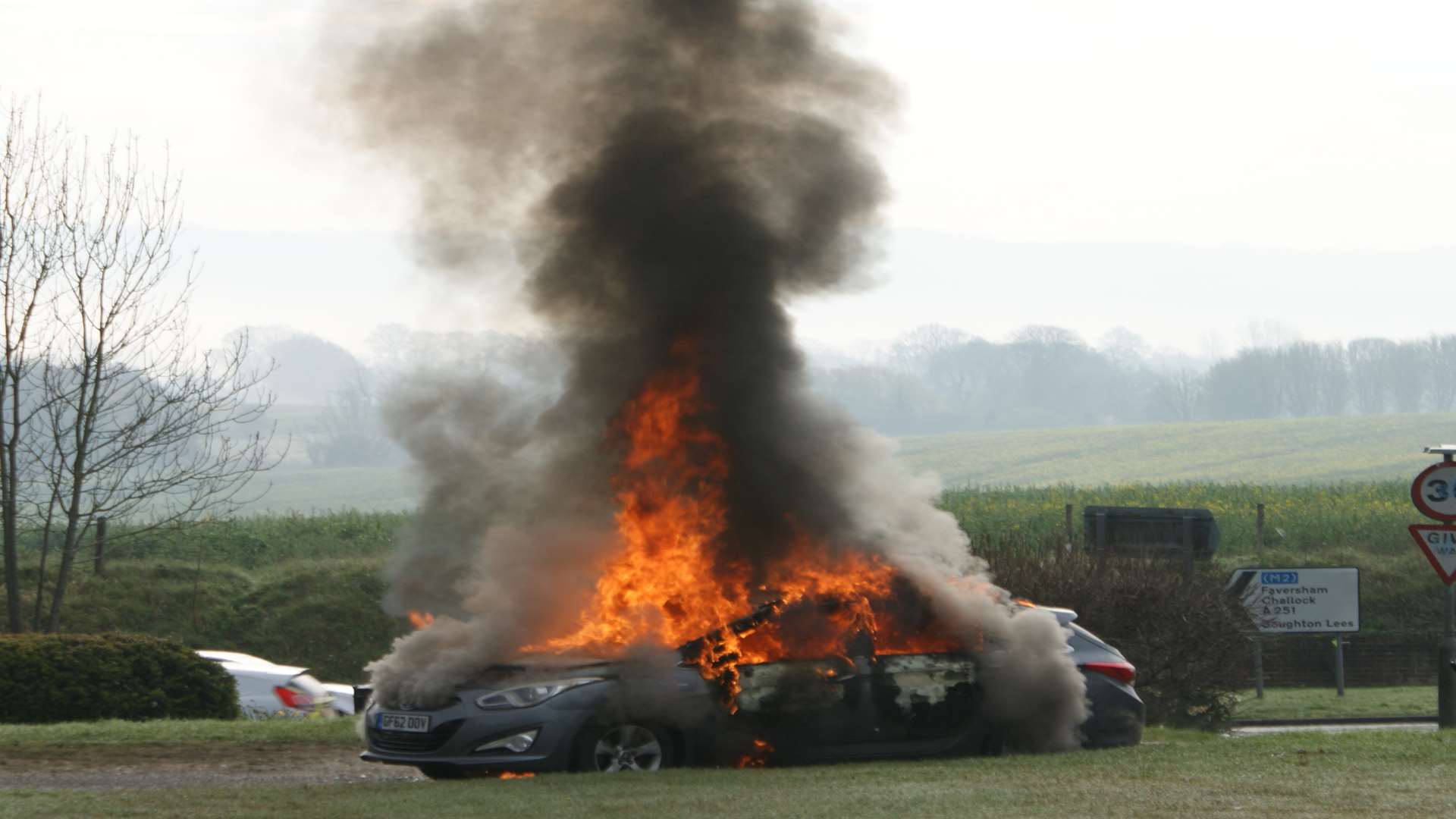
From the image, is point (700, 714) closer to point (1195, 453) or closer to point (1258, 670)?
point (1258, 670)

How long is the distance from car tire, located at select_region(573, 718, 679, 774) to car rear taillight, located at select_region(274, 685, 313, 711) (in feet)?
30.2

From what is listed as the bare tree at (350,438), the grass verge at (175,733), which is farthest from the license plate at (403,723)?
the bare tree at (350,438)

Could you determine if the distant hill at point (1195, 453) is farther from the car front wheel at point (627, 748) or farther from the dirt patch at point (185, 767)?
the car front wheel at point (627, 748)

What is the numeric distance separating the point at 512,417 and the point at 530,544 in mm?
2477

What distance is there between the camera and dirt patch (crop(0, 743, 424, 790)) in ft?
38.2

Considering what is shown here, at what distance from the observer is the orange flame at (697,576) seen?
448 inches

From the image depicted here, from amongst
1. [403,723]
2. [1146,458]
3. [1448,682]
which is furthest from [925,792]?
[1146,458]

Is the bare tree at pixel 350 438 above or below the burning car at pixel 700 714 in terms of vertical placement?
above

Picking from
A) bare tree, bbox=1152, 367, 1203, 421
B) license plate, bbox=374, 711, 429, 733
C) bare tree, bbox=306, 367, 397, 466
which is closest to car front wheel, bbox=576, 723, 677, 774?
license plate, bbox=374, 711, 429, 733

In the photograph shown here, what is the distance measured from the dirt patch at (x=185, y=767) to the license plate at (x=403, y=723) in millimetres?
525

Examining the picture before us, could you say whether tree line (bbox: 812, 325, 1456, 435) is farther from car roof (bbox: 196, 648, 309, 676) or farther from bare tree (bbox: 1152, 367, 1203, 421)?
car roof (bbox: 196, 648, 309, 676)

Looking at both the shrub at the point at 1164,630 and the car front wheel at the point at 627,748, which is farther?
the shrub at the point at 1164,630

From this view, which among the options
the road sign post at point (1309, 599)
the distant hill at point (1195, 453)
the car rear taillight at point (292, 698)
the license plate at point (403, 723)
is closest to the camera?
the license plate at point (403, 723)

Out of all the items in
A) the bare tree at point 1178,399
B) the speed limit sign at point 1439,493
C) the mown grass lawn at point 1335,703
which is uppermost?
the bare tree at point 1178,399
